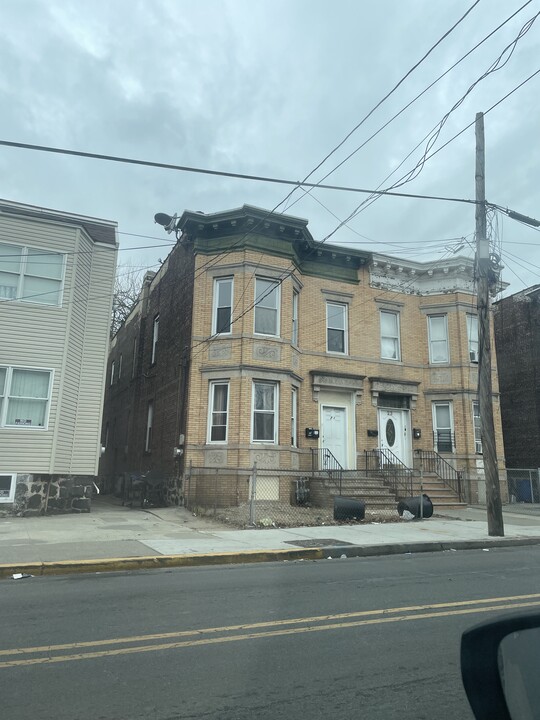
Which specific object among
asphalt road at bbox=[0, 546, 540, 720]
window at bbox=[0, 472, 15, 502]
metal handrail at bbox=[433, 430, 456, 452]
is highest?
metal handrail at bbox=[433, 430, 456, 452]

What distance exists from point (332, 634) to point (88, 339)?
1370cm

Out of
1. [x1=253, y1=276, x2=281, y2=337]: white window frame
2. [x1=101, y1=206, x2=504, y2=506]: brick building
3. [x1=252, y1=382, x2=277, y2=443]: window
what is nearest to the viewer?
[x1=252, y1=382, x2=277, y2=443]: window

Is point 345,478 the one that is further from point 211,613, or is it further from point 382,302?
point 211,613

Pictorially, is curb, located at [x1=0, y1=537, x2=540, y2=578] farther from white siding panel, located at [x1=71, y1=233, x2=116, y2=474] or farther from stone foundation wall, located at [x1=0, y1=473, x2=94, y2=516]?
white siding panel, located at [x1=71, y1=233, x2=116, y2=474]

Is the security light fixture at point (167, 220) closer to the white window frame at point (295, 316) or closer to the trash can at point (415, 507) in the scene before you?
the white window frame at point (295, 316)

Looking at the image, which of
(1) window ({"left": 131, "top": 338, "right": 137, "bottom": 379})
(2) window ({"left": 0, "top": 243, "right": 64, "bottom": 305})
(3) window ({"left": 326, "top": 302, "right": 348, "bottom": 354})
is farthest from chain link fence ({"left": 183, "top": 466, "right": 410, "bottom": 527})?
(1) window ({"left": 131, "top": 338, "right": 137, "bottom": 379})

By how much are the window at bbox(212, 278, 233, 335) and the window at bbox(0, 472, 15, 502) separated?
6997mm

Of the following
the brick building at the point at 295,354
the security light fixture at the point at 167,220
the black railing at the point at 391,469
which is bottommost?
the black railing at the point at 391,469

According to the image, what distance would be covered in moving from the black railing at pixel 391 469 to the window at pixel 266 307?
5279mm

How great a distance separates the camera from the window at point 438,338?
70.8ft

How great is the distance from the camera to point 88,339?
56.2 ft

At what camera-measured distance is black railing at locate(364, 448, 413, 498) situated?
59.6ft

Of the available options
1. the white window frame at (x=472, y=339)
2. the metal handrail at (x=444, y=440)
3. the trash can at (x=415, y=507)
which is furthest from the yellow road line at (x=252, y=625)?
the white window frame at (x=472, y=339)

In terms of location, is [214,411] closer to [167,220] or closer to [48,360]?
[48,360]
